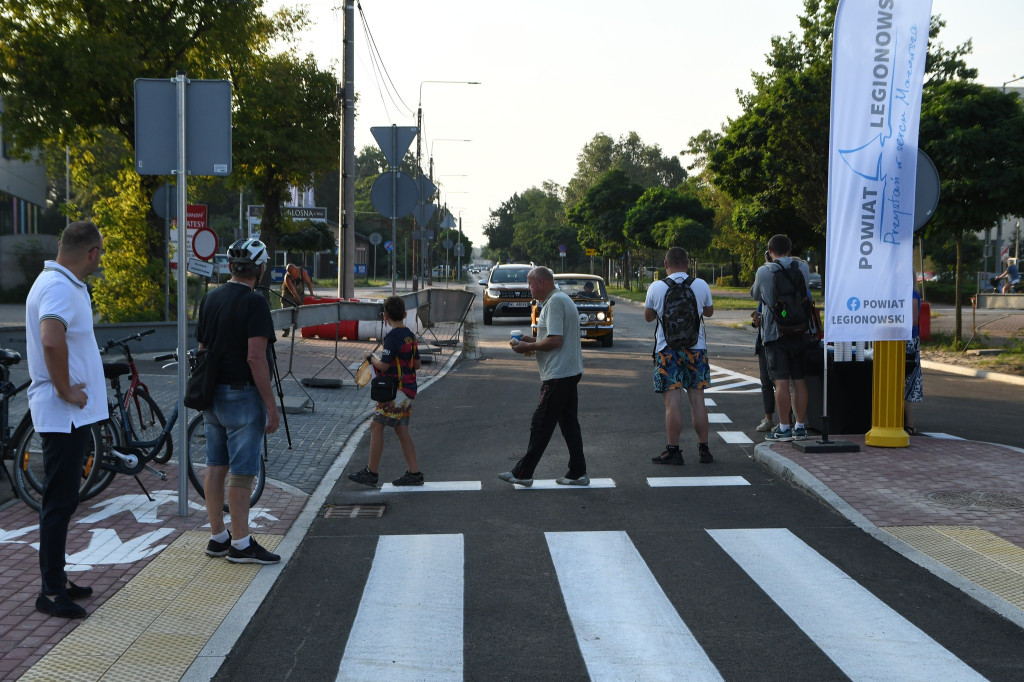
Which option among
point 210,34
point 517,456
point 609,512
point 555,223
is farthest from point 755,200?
point 555,223

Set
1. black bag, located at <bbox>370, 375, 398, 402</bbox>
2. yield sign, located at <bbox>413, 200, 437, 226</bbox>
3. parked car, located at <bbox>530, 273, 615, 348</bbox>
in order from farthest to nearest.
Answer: yield sign, located at <bbox>413, 200, 437, 226</bbox> → parked car, located at <bbox>530, 273, 615, 348</bbox> → black bag, located at <bbox>370, 375, 398, 402</bbox>

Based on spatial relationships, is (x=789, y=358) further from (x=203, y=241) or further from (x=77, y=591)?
(x=203, y=241)

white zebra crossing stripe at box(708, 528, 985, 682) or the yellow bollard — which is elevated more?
the yellow bollard

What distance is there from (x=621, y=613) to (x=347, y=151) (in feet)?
54.4

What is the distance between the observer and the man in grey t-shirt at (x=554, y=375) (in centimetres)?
817

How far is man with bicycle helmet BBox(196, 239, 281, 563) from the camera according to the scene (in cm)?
571

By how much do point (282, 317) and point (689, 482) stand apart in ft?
20.3

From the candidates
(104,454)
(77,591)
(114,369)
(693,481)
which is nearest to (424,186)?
(693,481)

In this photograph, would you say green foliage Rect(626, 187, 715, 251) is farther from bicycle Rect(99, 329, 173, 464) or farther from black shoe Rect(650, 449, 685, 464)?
bicycle Rect(99, 329, 173, 464)

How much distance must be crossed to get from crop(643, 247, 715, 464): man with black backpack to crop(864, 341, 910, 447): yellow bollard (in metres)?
1.59

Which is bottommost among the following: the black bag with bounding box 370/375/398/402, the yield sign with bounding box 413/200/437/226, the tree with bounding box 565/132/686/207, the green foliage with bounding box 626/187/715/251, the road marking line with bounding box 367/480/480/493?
the road marking line with bounding box 367/480/480/493

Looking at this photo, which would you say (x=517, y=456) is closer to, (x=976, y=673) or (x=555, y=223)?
(x=976, y=673)

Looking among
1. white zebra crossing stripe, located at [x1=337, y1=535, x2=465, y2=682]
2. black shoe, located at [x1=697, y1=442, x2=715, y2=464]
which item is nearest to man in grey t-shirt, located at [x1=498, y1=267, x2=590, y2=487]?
black shoe, located at [x1=697, y1=442, x2=715, y2=464]

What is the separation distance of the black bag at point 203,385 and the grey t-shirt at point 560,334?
3.00 meters
